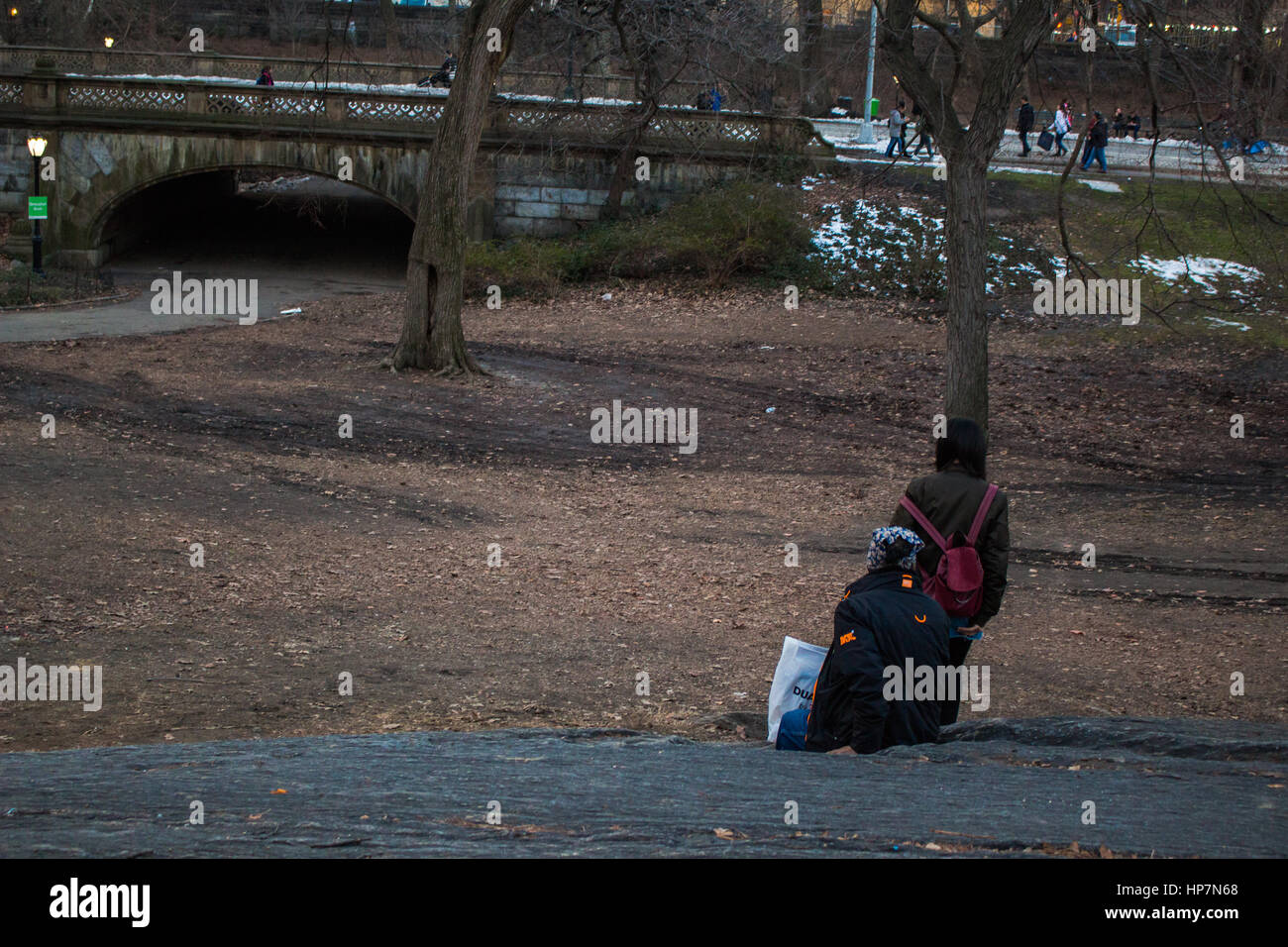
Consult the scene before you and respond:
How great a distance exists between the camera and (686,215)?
98.1ft

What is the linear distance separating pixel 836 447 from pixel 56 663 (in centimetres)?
1137

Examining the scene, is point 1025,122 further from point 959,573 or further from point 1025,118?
point 959,573

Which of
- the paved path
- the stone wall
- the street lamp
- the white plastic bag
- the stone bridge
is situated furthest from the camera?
the paved path

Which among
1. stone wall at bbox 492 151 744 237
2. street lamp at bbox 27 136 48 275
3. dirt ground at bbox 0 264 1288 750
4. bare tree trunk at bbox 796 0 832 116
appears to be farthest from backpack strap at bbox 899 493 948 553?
street lamp at bbox 27 136 48 275

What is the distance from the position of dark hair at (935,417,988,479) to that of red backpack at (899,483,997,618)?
6.5 inches

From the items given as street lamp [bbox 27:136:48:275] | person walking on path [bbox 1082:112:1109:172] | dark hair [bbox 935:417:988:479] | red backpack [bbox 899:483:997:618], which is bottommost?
red backpack [bbox 899:483:997:618]

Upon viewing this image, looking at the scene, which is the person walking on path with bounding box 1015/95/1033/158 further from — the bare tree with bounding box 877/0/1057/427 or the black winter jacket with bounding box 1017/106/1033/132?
the bare tree with bounding box 877/0/1057/427

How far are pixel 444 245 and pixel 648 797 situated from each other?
56.1 ft

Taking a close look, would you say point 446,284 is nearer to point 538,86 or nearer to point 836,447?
point 836,447

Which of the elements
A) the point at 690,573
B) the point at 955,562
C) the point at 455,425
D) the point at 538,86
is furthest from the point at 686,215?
the point at 955,562

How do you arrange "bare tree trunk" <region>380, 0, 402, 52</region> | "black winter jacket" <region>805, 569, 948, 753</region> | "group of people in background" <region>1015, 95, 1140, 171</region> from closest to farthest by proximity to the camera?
"black winter jacket" <region>805, 569, 948, 753</region> → "group of people in background" <region>1015, 95, 1140, 171</region> → "bare tree trunk" <region>380, 0, 402, 52</region>

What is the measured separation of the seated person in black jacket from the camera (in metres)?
5.08

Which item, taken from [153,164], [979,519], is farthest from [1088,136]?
[979,519]

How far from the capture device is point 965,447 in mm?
6453
